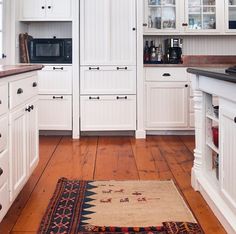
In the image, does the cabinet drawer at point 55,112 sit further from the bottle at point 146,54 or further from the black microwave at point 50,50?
the bottle at point 146,54

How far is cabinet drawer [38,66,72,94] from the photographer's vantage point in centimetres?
458

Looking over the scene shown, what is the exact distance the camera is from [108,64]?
4.56 m

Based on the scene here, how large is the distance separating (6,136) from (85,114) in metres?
2.70

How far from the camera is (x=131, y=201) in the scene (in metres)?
2.41

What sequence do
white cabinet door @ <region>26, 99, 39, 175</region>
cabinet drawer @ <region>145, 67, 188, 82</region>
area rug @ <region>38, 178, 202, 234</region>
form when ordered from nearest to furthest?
1. area rug @ <region>38, 178, 202, 234</region>
2. white cabinet door @ <region>26, 99, 39, 175</region>
3. cabinet drawer @ <region>145, 67, 188, 82</region>

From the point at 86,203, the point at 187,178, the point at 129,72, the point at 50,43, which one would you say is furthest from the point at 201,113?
the point at 50,43

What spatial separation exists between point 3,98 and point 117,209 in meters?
0.95

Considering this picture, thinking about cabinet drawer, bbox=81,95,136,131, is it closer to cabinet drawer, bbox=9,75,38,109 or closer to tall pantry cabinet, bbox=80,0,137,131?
tall pantry cabinet, bbox=80,0,137,131

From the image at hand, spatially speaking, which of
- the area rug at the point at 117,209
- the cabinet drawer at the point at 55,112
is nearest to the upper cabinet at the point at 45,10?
the cabinet drawer at the point at 55,112

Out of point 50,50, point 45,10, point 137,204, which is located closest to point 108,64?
point 50,50

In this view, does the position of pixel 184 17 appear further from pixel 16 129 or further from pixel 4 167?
pixel 4 167

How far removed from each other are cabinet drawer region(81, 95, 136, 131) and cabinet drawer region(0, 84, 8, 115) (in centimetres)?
270

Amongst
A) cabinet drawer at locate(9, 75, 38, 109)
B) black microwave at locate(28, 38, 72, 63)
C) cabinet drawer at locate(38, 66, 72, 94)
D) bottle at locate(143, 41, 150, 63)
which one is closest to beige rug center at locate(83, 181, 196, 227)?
cabinet drawer at locate(9, 75, 38, 109)

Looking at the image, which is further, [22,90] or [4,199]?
[22,90]
